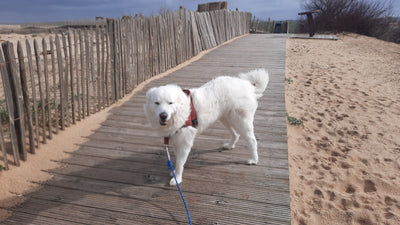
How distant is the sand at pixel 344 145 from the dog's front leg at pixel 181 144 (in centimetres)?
147

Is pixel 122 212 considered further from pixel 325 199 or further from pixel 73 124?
pixel 73 124

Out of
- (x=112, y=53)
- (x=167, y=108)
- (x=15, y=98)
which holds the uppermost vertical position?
(x=112, y=53)

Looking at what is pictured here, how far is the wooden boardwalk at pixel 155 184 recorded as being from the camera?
107 inches

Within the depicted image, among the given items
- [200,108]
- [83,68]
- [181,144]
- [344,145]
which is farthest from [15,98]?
[344,145]

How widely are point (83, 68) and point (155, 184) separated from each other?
318 cm

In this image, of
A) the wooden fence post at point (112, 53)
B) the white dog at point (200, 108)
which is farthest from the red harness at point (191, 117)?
the wooden fence post at point (112, 53)

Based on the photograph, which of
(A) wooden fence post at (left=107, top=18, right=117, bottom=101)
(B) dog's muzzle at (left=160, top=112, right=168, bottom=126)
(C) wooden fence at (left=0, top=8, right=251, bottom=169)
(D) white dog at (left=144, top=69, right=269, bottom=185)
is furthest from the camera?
(A) wooden fence post at (left=107, top=18, right=117, bottom=101)

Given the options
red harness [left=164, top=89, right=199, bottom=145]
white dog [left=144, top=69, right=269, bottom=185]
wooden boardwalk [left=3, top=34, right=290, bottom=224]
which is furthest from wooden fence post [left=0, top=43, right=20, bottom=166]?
red harness [left=164, top=89, right=199, bottom=145]

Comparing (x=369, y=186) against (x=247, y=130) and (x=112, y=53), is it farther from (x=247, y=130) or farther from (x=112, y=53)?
(x=112, y=53)

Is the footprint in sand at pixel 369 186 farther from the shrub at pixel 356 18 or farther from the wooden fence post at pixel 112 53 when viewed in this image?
the shrub at pixel 356 18

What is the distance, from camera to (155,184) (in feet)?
10.5

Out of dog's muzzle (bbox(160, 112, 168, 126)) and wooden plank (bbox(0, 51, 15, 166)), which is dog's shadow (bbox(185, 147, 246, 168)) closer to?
dog's muzzle (bbox(160, 112, 168, 126))

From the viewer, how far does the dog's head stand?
2738mm

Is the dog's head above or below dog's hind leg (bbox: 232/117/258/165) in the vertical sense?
above
